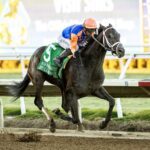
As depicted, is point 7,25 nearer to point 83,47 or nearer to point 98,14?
point 98,14

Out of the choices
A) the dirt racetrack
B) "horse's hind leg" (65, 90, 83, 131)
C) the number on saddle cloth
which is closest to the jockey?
the number on saddle cloth

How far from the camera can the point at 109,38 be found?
938cm

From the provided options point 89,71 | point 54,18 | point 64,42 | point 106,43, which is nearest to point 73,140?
point 89,71

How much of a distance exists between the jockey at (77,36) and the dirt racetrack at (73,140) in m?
0.98

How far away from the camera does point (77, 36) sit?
9.71 metres

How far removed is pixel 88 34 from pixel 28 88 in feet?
6.17

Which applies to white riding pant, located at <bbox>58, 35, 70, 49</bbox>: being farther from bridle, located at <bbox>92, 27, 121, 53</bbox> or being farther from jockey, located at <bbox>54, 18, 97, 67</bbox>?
bridle, located at <bbox>92, 27, 121, 53</bbox>

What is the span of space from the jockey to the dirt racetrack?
98 cm

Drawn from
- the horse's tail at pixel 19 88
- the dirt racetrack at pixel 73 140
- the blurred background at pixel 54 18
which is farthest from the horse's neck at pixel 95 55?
the blurred background at pixel 54 18

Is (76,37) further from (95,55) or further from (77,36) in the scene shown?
(95,55)

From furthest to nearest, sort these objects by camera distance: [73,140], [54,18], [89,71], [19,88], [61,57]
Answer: [54,18] → [19,88] → [61,57] → [89,71] → [73,140]

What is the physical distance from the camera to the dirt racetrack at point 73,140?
27.9 feet

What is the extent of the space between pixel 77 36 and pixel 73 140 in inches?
51.7

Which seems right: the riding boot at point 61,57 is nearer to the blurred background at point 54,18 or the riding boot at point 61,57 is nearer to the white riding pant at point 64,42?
the white riding pant at point 64,42
